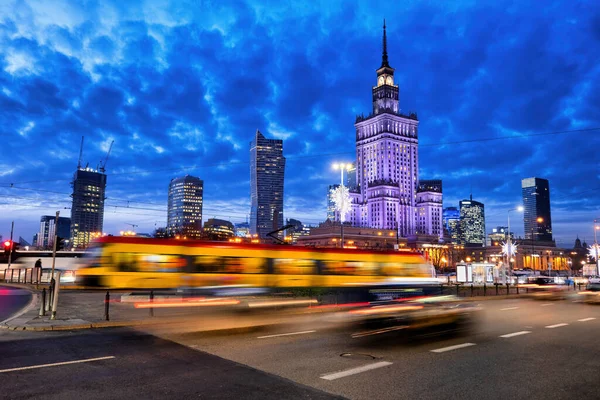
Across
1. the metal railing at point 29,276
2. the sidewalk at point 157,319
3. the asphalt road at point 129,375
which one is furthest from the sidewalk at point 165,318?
the metal railing at point 29,276

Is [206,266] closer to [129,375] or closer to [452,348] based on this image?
[129,375]

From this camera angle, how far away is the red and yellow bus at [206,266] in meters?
20.8

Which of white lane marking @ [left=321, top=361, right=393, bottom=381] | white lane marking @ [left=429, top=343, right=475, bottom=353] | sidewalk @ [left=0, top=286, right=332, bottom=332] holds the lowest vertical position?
sidewalk @ [left=0, top=286, right=332, bottom=332]

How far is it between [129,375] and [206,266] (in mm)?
11829

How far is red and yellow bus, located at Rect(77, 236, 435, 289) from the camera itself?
20.8m

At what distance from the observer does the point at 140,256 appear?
828 inches

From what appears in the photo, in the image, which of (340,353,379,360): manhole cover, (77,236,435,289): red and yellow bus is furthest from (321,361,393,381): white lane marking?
(77,236,435,289): red and yellow bus

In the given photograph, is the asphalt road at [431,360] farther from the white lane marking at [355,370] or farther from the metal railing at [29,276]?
the metal railing at [29,276]

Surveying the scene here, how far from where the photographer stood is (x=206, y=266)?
2131cm

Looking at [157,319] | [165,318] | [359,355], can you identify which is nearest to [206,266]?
[165,318]

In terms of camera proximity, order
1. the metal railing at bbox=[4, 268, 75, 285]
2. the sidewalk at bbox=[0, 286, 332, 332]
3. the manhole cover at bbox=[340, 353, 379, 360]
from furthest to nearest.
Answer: the metal railing at bbox=[4, 268, 75, 285] < the sidewalk at bbox=[0, 286, 332, 332] < the manhole cover at bbox=[340, 353, 379, 360]

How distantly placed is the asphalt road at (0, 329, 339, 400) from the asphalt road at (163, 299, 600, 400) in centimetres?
67

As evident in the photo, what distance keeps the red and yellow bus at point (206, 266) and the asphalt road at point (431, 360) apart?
546cm

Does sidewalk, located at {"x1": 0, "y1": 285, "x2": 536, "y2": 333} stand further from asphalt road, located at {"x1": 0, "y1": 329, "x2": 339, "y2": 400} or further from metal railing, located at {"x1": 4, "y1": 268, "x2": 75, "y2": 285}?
metal railing, located at {"x1": 4, "y1": 268, "x2": 75, "y2": 285}
